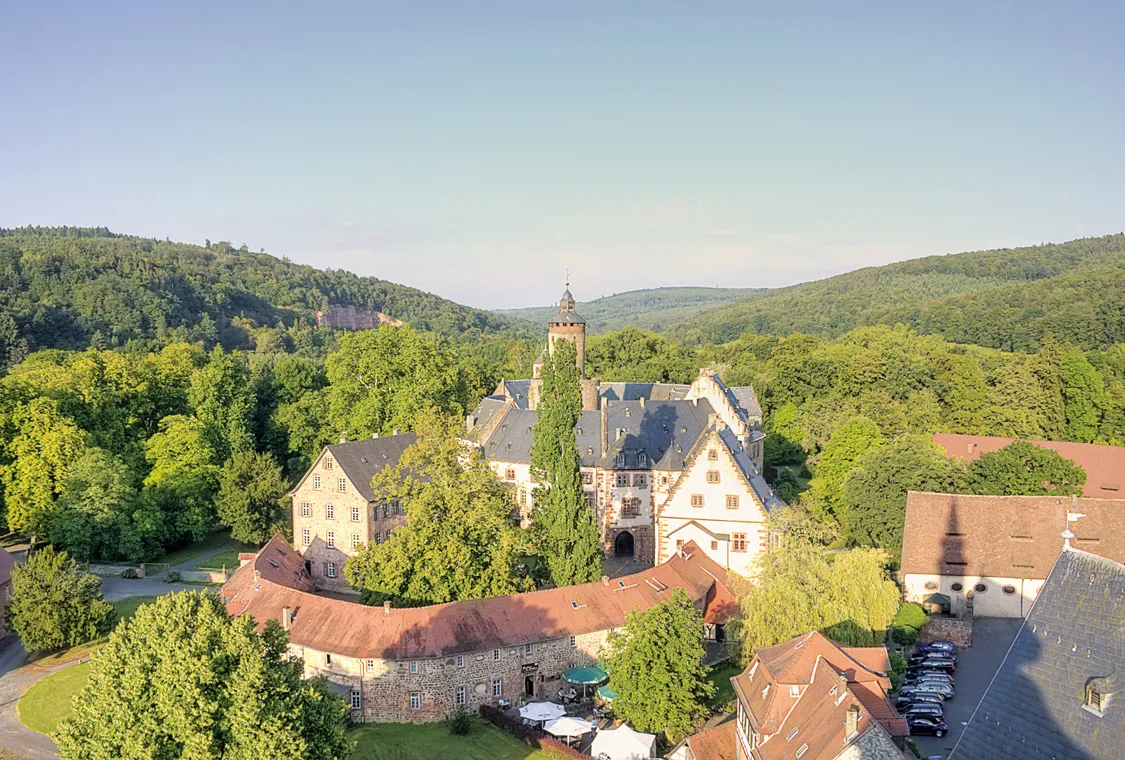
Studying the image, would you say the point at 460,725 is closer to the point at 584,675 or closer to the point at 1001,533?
the point at 584,675

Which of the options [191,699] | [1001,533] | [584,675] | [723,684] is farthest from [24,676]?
[1001,533]

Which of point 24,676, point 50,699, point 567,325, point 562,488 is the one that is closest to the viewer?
point 50,699

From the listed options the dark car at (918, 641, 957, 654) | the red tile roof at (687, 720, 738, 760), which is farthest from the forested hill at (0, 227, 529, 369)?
the dark car at (918, 641, 957, 654)

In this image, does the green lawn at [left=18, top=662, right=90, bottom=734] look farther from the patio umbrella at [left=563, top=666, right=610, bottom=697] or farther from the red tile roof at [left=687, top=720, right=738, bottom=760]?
the red tile roof at [left=687, top=720, right=738, bottom=760]

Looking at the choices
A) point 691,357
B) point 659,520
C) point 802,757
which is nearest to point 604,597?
point 659,520

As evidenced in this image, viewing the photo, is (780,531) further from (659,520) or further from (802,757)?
(802,757)

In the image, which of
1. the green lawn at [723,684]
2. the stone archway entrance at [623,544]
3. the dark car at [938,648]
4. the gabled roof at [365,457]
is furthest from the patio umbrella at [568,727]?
the stone archway entrance at [623,544]
